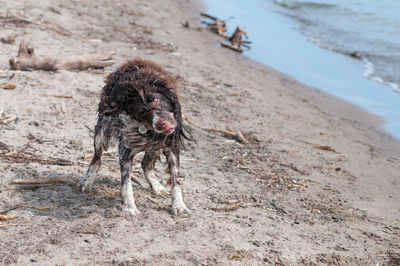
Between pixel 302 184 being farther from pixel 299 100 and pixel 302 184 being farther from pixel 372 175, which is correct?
pixel 299 100

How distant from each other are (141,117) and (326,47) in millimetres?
12159

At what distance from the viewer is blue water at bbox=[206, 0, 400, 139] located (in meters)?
10.9

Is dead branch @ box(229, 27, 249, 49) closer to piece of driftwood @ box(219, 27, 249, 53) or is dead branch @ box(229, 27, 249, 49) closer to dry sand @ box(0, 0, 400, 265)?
piece of driftwood @ box(219, 27, 249, 53)

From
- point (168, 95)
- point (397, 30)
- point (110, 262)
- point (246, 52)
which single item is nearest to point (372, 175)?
point (168, 95)

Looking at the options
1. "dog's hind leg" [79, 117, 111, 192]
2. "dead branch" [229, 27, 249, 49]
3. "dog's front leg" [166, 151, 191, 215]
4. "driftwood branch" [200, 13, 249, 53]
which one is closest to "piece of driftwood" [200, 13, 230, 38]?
"driftwood branch" [200, 13, 249, 53]

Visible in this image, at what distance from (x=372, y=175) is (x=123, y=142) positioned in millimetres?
4051

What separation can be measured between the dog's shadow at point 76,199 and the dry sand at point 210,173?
2cm

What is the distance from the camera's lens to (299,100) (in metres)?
9.77

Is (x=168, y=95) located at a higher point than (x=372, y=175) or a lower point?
higher

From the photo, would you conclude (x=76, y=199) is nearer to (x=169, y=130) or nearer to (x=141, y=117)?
(x=141, y=117)

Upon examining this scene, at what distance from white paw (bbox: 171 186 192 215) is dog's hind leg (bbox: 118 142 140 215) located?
15.1 inches

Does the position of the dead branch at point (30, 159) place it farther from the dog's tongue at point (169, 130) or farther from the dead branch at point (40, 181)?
the dog's tongue at point (169, 130)

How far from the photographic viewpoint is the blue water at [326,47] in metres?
10.9

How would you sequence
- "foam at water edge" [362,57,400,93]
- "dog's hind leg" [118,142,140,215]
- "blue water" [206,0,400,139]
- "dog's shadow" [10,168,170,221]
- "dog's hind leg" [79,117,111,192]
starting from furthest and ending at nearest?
"foam at water edge" [362,57,400,93] < "blue water" [206,0,400,139] < "dog's hind leg" [79,117,111,192] < "dog's hind leg" [118,142,140,215] < "dog's shadow" [10,168,170,221]
